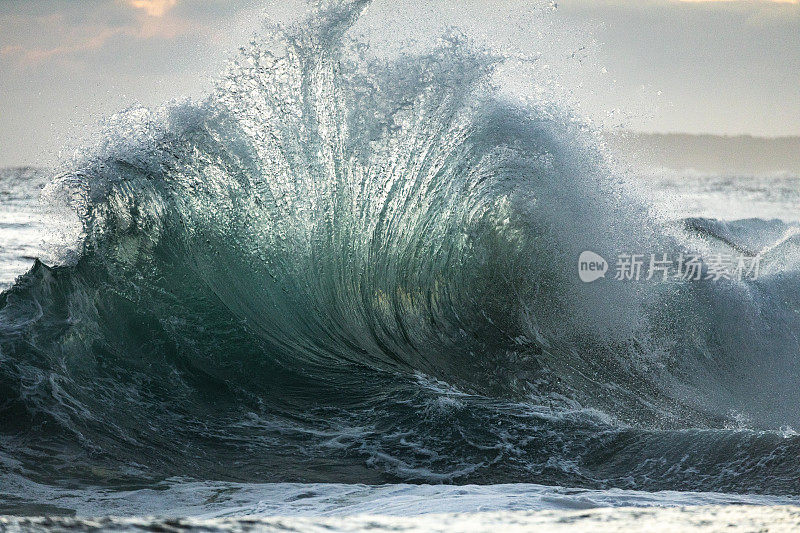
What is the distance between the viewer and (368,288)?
22.5 feet

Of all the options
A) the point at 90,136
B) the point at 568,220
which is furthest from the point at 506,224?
the point at 90,136

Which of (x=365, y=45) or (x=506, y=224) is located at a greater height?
(x=365, y=45)

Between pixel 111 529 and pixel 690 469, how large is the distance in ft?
12.5

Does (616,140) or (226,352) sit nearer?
(226,352)

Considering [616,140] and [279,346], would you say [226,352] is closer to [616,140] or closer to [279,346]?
[279,346]

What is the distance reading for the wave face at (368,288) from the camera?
4.98m

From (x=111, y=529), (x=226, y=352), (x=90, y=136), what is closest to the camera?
(x=111, y=529)

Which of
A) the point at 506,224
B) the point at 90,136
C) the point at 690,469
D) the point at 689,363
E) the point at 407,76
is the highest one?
the point at 407,76

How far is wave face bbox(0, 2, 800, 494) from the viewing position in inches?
196

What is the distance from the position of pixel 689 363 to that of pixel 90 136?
5599mm

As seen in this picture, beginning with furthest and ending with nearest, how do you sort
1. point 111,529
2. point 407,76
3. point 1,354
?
point 407,76 → point 1,354 → point 111,529

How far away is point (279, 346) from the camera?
19.8 ft

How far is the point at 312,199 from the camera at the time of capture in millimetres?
6902

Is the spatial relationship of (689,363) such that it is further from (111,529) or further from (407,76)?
(111,529)
